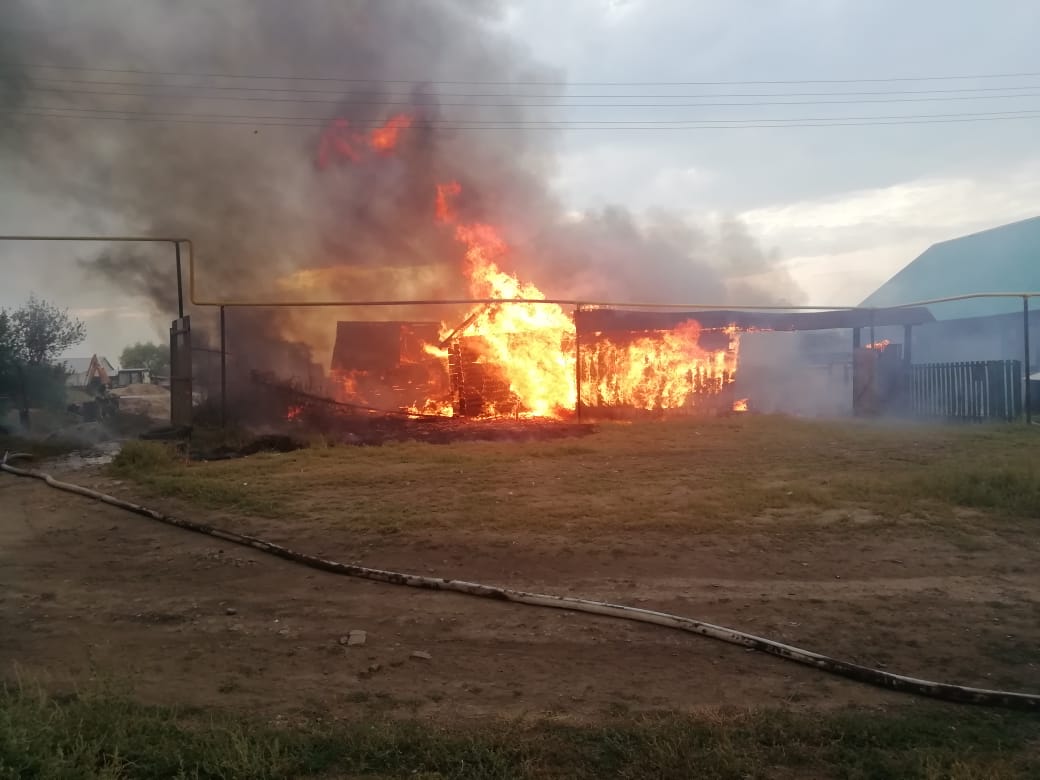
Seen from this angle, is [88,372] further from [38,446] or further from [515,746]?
[515,746]

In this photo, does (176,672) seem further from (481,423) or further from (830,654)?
(481,423)

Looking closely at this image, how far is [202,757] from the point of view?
3098mm

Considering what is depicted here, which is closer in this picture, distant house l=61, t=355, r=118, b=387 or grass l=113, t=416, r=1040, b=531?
grass l=113, t=416, r=1040, b=531

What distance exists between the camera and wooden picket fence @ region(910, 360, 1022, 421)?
54.4ft

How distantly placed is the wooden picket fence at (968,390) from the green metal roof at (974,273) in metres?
15.4

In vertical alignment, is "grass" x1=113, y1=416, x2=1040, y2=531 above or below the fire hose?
above

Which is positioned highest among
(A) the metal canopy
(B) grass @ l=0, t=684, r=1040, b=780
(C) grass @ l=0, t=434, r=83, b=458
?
(A) the metal canopy

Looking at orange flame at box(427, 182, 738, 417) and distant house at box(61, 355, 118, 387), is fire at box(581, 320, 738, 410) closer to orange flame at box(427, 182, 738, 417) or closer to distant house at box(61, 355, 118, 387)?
orange flame at box(427, 182, 738, 417)

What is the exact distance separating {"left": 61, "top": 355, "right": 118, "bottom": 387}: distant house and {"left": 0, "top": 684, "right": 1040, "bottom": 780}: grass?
20352mm

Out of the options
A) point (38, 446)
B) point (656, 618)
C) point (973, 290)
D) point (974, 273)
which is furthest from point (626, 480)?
point (974, 273)

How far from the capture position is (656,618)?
4719mm

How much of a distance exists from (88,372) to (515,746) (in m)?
41.9

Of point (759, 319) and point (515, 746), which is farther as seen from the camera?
point (759, 319)

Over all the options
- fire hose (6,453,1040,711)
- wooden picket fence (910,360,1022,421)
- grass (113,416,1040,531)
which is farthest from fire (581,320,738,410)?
fire hose (6,453,1040,711)
